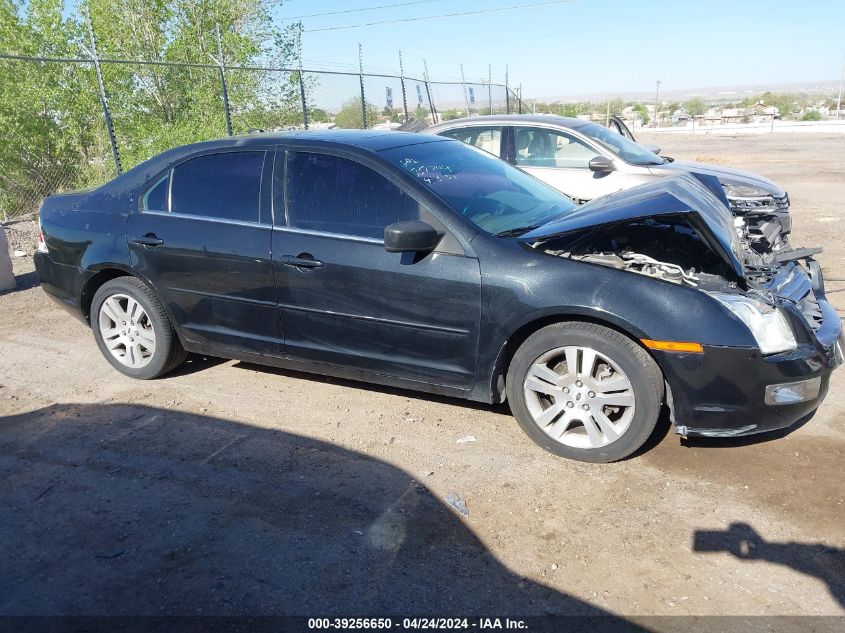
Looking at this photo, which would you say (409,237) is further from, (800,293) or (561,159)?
(561,159)

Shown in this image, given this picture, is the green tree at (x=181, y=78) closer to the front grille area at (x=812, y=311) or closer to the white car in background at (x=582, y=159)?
the white car in background at (x=582, y=159)

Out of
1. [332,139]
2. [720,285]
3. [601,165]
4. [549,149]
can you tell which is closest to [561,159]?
[549,149]

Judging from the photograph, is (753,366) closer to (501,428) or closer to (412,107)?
(501,428)

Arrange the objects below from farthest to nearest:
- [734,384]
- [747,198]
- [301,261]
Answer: [747,198]
[301,261]
[734,384]

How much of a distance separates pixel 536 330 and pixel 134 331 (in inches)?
115

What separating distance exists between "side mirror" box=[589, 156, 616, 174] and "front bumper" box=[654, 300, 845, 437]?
4.69 metres

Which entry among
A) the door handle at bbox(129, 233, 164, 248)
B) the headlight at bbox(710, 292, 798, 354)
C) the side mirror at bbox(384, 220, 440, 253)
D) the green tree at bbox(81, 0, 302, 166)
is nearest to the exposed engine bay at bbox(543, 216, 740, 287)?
the headlight at bbox(710, 292, 798, 354)

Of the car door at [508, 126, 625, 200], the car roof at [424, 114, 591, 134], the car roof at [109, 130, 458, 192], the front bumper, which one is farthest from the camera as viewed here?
the car roof at [424, 114, 591, 134]

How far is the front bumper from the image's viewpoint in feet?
11.5

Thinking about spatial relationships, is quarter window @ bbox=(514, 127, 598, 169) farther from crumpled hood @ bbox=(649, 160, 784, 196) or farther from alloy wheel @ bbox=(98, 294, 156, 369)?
alloy wheel @ bbox=(98, 294, 156, 369)

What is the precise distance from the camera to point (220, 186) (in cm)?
477

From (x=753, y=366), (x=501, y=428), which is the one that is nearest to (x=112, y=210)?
(x=501, y=428)

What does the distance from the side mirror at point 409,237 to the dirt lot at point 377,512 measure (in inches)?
43.3

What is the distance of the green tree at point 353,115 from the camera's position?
1691 centimetres
